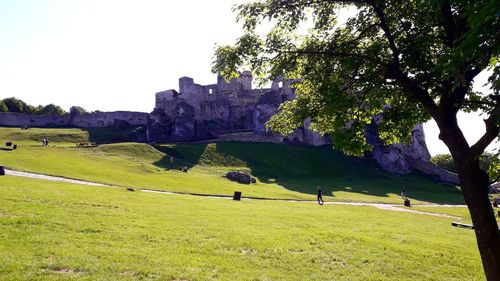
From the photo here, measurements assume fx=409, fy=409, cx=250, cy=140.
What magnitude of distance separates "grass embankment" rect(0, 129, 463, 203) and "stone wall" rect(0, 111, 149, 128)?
123ft

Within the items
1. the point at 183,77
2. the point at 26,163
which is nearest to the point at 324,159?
the point at 183,77

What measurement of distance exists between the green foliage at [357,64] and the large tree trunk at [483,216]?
1.71 m

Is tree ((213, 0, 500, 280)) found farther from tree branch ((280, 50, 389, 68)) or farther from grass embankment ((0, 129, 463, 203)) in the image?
grass embankment ((0, 129, 463, 203))

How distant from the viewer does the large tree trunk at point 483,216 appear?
9312 millimetres

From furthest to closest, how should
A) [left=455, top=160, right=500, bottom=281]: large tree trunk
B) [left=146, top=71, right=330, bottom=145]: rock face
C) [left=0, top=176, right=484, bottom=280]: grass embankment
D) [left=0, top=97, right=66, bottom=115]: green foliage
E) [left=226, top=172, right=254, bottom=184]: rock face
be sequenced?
[left=0, top=97, right=66, bottom=115]: green foliage < [left=146, top=71, right=330, bottom=145]: rock face < [left=226, top=172, right=254, bottom=184]: rock face < [left=0, top=176, right=484, bottom=280]: grass embankment < [left=455, top=160, right=500, bottom=281]: large tree trunk

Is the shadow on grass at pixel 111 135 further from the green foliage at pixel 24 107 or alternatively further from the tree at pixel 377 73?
the tree at pixel 377 73

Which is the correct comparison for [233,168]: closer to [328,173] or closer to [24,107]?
[328,173]

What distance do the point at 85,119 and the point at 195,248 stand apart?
419 ft

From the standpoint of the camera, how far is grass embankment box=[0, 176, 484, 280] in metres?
11.0

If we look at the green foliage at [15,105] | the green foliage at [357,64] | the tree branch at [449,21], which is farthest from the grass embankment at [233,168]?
the green foliage at [15,105]

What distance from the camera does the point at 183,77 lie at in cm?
12400

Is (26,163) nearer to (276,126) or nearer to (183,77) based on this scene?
(276,126)

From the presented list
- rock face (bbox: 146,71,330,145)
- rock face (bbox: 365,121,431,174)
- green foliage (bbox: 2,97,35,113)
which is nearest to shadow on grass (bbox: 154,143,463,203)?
rock face (bbox: 365,121,431,174)

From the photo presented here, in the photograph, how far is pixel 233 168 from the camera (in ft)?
252
